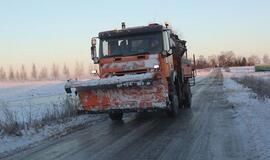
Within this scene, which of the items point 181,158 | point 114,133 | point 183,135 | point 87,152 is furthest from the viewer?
point 114,133

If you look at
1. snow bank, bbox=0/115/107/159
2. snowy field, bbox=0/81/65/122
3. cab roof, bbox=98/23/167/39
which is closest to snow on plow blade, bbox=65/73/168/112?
snow bank, bbox=0/115/107/159

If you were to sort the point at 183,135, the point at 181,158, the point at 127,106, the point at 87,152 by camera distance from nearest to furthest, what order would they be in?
the point at 181,158 < the point at 87,152 < the point at 183,135 < the point at 127,106

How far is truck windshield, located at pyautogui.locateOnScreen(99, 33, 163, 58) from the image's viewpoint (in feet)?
49.7

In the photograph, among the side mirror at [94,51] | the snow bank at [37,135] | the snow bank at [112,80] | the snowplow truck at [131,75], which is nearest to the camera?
the snow bank at [37,135]

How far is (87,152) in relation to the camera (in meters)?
9.90

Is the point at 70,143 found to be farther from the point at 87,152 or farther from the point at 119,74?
the point at 119,74

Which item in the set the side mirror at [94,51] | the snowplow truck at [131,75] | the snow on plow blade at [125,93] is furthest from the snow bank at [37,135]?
the side mirror at [94,51]

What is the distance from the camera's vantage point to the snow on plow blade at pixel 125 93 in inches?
553

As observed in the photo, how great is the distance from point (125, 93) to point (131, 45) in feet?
6.17

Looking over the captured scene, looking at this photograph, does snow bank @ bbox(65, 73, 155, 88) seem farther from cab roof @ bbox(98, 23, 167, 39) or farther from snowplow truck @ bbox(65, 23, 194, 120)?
cab roof @ bbox(98, 23, 167, 39)

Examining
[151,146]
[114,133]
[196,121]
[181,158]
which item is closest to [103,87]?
Result: [114,133]

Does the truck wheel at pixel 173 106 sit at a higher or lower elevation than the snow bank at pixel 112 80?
lower

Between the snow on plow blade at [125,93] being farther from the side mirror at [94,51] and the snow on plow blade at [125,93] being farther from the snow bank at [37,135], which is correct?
the side mirror at [94,51]

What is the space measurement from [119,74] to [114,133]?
285 centimetres
